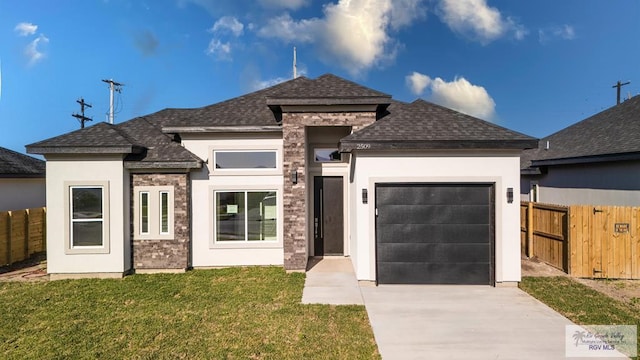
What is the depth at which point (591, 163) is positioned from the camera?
999 centimetres

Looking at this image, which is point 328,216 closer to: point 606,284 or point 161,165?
point 161,165

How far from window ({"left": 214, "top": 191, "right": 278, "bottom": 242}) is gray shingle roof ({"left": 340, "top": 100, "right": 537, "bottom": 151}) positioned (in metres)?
3.10

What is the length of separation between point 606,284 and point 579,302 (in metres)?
2.10

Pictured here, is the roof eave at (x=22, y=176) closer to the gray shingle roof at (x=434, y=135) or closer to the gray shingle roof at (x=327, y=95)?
the gray shingle roof at (x=327, y=95)

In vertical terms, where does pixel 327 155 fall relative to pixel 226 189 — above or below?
above

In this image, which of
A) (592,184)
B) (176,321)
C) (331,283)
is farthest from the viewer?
(592,184)

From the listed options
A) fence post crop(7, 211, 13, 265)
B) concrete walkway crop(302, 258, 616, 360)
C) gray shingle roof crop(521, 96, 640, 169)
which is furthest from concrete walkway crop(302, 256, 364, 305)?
fence post crop(7, 211, 13, 265)

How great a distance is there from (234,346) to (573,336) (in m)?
5.06

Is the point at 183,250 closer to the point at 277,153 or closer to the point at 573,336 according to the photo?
the point at 277,153

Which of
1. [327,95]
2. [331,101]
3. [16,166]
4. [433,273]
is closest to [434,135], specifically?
[331,101]

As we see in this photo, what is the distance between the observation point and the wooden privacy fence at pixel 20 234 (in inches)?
351

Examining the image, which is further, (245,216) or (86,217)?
(245,216)

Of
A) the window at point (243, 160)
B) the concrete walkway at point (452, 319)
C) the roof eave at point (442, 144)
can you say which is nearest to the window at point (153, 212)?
the window at point (243, 160)

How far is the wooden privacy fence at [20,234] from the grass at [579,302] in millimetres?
14001
